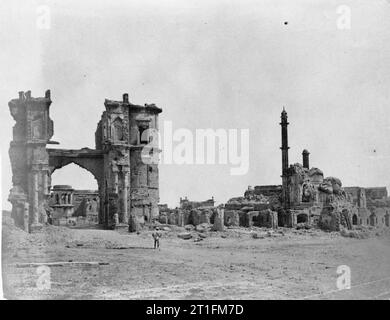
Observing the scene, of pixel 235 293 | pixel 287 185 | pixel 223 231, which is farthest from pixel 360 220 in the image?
pixel 235 293

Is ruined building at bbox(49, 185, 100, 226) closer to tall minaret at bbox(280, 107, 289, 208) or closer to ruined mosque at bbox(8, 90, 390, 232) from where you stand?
ruined mosque at bbox(8, 90, 390, 232)

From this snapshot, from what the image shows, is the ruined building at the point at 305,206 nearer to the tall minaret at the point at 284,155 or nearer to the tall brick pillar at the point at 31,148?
the tall minaret at the point at 284,155

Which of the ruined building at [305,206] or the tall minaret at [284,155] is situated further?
the tall minaret at [284,155]

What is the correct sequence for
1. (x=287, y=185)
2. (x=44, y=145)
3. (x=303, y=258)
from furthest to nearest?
1. (x=287, y=185)
2. (x=44, y=145)
3. (x=303, y=258)

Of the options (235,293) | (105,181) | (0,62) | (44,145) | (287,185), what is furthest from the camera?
(287,185)

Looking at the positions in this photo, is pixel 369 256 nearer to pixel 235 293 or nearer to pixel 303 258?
pixel 303 258

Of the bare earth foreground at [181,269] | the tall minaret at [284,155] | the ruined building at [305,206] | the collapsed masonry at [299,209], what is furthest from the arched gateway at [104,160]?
the tall minaret at [284,155]
